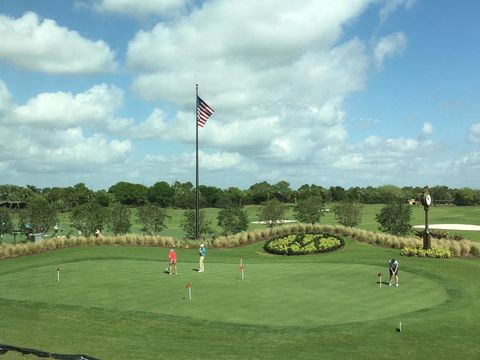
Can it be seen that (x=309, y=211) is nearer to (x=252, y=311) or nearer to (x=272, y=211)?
(x=272, y=211)

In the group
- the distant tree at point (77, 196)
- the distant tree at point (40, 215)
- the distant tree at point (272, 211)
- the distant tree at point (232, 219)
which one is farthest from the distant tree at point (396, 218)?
the distant tree at point (77, 196)

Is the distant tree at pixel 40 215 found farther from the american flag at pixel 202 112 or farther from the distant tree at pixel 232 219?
the american flag at pixel 202 112

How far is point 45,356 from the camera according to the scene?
12719 millimetres

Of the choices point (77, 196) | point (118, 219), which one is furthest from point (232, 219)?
point (77, 196)

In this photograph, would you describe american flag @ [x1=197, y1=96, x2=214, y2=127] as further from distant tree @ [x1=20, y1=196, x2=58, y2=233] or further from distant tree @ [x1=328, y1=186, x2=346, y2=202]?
distant tree @ [x1=328, y1=186, x2=346, y2=202]

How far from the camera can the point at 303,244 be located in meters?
40.0

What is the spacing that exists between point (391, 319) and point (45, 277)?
2067 cm

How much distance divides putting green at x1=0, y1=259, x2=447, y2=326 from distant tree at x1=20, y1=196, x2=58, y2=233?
Answer: 23785 mm

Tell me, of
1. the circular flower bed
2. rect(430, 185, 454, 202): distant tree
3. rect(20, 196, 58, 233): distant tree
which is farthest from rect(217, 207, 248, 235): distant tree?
rect(430, 185, 454, 202): distant tree

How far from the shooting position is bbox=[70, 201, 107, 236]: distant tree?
178 feet

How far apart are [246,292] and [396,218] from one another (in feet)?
108

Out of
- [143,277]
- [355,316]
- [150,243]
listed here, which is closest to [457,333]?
[355,316]

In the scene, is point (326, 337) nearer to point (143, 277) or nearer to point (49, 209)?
point (143, 277)

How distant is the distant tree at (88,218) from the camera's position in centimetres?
5422
